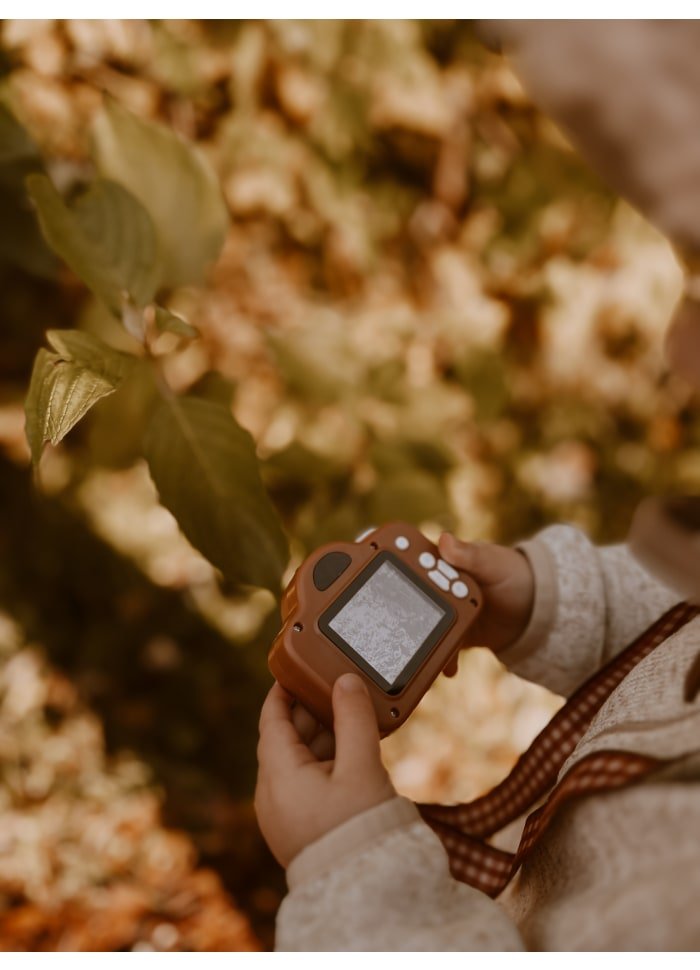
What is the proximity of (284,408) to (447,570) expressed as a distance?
23.2 inches

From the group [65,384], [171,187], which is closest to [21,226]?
[171,187]

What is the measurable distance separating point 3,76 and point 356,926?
0.95 m

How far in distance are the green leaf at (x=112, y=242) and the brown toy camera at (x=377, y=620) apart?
1.01 ft

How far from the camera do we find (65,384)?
55cm

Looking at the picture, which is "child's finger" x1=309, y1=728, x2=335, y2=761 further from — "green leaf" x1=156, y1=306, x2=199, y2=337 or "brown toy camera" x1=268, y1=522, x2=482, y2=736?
"green leaf" x1=156, y1=306, x2=199, y2=337

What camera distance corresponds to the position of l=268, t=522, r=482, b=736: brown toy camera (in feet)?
2.01

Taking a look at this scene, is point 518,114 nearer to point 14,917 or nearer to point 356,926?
point 356,926

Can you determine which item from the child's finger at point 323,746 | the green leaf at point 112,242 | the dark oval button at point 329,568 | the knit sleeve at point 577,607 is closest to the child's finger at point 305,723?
the child's finger at point 323,746

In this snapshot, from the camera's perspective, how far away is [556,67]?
1.49 feet

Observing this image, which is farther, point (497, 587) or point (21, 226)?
point (21, 226)

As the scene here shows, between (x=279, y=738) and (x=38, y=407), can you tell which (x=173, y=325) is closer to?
(x=38, y=407)

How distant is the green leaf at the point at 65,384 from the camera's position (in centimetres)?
53

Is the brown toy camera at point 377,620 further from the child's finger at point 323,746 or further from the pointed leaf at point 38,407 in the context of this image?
the pointed leaf at point 38,407

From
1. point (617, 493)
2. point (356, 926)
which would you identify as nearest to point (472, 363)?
point (617, 493)
